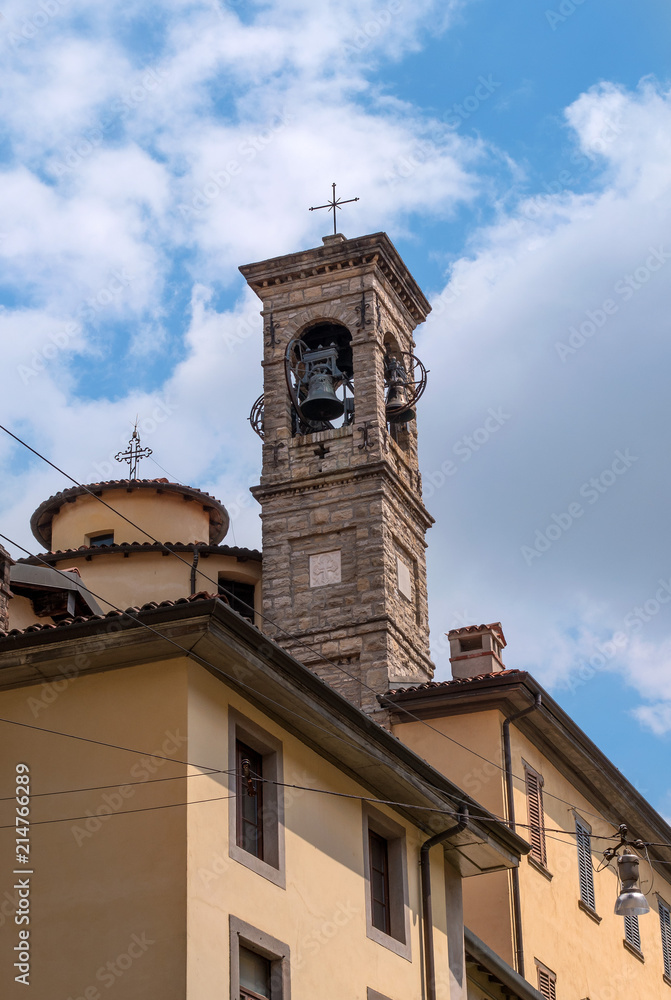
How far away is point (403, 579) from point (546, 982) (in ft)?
40.7

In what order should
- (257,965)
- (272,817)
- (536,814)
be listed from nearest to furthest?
(257,965), (272,817), (536,814)

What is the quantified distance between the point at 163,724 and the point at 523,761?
1098cm

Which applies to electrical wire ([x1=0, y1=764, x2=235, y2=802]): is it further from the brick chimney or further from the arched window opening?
the arched window opening

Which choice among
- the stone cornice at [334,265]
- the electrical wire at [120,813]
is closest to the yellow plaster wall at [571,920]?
the electrical wire at [120,813]

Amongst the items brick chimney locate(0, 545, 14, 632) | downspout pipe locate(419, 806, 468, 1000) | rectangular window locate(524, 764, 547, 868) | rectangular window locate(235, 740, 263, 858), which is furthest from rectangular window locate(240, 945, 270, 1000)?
rectangular window locate(524, 764, 547, 868)

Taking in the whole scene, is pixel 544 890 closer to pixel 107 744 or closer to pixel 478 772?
pixel 478 772

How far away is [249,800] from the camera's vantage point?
13859 mm

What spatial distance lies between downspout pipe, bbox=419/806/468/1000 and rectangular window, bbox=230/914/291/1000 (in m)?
3.01

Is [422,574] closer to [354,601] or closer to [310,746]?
[354,601]

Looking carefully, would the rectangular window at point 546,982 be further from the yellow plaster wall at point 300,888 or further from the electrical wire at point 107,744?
the electrical wire at point 107,744

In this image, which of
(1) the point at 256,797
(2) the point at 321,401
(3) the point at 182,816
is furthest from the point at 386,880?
(2) the point at 321,401

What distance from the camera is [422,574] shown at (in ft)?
112

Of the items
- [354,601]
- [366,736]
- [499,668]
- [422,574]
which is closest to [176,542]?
[354,601]

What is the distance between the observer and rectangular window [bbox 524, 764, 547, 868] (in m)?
22.6
